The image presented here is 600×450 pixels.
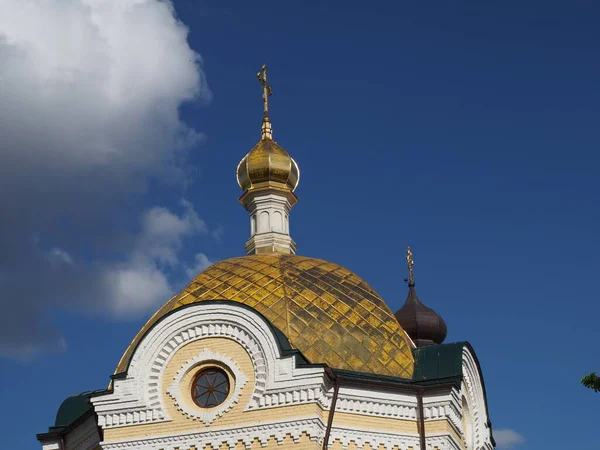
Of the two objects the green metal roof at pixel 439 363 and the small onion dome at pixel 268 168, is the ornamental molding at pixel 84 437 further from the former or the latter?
the small onion dome at pixel 268 168

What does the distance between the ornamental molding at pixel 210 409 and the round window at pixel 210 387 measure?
115mm

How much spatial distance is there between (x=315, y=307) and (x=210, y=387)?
7.04 ft

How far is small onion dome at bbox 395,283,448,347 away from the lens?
19.9m

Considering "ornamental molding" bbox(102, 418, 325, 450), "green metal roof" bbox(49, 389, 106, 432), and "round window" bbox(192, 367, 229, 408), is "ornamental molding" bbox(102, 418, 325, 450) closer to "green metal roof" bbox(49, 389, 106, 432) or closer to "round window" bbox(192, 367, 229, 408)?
"round window" bbox(192, 367, 229, 408)

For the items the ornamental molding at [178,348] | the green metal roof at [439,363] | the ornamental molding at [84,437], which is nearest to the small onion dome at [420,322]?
the green metal roof at [439,363]

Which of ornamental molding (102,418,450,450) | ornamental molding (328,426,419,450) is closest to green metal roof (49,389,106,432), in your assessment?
ornamental molding (102,418,450,450)

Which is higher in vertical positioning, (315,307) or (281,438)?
(315,307)

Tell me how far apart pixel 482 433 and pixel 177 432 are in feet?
16.7

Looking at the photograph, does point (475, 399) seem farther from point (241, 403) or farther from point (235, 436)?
point (235, 436)

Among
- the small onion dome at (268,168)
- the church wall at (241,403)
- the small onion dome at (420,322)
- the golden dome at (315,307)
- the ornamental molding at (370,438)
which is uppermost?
the small onion dome at (268,168)

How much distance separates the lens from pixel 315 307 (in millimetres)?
15898

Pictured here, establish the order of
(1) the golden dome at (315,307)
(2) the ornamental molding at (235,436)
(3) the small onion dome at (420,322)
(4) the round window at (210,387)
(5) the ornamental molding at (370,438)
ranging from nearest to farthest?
(2) the ornamental molding at (235,436) < (5) the ornamental molding at (370,438) < (4) the round window at (210,387) < (1) the golden dome at (315,307) < (3) the small onion dome at (420,322)

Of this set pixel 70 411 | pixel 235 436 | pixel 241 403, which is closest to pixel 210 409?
pixel 241 403

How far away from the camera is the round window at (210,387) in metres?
14.6
